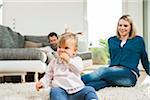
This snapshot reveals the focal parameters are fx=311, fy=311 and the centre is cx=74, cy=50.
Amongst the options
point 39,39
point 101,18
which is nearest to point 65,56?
point 39,39

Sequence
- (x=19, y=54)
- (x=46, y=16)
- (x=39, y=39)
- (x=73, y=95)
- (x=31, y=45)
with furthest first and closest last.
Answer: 1. (x=46, y=16)
2. (x=39, y=39)
3. (x=31, y=45)
4. (x=19, y=54)
5. (x=73, y=95)

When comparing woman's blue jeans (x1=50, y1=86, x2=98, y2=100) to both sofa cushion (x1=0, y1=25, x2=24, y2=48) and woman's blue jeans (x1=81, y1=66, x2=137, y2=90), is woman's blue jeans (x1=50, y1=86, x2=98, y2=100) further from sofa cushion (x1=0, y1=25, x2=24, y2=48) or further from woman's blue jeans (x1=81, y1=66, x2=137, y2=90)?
sofa cushion (x1=0, y1=25, x2=24, y2=48)

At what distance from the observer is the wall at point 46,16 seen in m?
6.36

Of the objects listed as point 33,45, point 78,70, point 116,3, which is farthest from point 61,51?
point 116,3

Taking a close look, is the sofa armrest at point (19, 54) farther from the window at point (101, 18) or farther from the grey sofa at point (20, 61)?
the window at point (101, 18)

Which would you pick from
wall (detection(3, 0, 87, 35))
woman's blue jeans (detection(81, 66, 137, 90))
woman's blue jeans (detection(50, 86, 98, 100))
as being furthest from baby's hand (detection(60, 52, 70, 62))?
wall (detection(3, 0, 87, 35))

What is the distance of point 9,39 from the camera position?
423cm

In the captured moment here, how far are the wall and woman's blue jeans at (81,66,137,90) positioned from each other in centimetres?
393

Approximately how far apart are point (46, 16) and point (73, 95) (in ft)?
15.6

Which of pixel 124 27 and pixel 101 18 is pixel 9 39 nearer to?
Result: pixel 124 27

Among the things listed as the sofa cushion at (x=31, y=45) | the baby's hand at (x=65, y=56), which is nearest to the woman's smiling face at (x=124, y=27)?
the baby's hand at (x=65, y=56)

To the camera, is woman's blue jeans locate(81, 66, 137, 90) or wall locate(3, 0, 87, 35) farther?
wall locate(3, 0, 87, 35)

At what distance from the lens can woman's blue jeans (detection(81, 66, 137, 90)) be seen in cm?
251

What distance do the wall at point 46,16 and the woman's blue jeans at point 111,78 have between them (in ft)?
12.9
